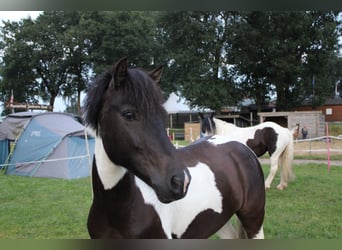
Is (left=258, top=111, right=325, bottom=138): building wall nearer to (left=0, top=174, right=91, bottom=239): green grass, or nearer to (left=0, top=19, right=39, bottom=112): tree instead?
(left=0, top=174, right=91, bottom=239): green grass

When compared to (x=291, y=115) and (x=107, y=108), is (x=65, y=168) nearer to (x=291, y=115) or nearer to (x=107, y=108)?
(x=107, y=108)

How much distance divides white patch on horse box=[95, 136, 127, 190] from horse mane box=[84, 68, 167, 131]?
88 millimetres

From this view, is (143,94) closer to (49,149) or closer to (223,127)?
(223,127)

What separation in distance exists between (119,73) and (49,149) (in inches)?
203

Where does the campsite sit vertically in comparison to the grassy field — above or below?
above

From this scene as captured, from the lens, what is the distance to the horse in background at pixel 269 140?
443 centimetres

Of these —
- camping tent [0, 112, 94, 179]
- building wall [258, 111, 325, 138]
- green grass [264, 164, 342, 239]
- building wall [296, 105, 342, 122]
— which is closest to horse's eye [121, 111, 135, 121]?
green grass [264, 164, 342, 239]

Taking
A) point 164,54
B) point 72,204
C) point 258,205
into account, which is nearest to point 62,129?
point 72,204

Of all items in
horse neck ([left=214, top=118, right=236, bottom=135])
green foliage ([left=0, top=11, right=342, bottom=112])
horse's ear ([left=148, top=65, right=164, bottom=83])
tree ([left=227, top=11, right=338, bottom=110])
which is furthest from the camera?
green foliage ([left=0, top=11, right=342, bottom=112])

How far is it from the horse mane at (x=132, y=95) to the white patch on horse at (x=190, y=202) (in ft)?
1.00

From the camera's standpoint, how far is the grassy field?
2748mm

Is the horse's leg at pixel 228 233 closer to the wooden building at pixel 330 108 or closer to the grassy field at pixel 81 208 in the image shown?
the grassy field at pixel 81 208

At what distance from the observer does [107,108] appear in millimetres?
981

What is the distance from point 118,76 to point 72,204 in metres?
3.13
